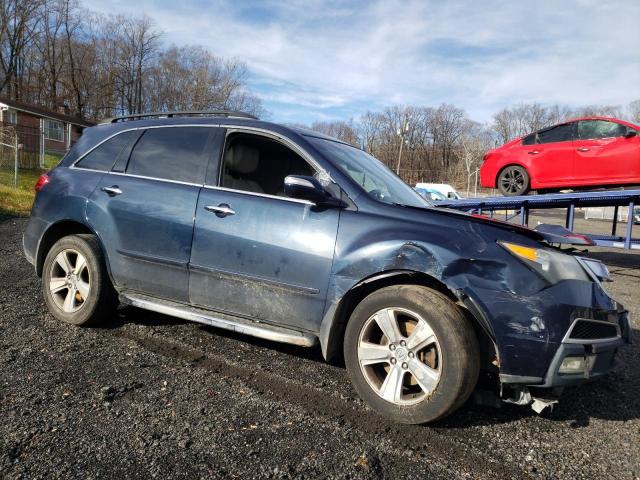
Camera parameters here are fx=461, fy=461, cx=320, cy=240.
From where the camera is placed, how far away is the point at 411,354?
2668mm

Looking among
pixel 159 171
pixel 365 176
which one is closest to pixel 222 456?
pixel 365 176

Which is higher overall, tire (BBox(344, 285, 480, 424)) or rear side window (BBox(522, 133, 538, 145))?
rear side window (BBox(522, 133, 538, 145))

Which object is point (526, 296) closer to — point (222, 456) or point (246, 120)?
point (222, 456)

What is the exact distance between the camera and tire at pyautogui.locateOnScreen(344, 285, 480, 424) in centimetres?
252

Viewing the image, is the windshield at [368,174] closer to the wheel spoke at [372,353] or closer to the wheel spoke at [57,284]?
the wheel spoke at [372,353]

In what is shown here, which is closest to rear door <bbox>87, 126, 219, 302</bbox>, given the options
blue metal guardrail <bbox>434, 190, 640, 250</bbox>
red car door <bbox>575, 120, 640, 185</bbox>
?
blue metal guardrail <bbox>434, 190, 640, 250</bbox>

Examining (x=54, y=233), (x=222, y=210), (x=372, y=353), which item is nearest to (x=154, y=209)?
(x=222, y=210)

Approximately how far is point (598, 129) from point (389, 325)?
7.34 m

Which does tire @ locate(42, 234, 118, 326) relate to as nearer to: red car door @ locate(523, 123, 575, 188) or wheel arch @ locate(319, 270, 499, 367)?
wheel arch @ locate(319, 270, 499, 367)

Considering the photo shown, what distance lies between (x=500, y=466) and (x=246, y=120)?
9.33 ft

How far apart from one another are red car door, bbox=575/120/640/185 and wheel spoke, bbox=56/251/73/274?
8189mm

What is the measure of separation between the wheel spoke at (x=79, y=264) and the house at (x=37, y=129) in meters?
16.8

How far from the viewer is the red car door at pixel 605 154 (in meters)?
7.62

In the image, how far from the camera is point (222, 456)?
227cm
